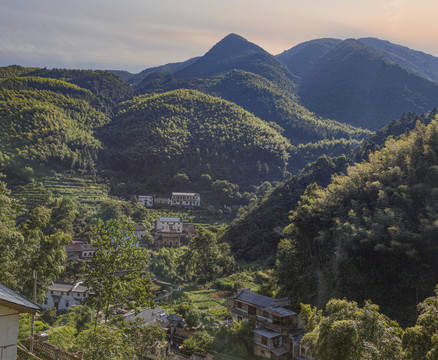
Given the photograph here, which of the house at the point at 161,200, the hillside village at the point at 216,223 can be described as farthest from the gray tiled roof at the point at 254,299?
the house at the point at 161,200

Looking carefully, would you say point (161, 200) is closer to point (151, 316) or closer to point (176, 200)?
point (176, 200)

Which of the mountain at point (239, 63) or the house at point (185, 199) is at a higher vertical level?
the mountain at point (239, 63)

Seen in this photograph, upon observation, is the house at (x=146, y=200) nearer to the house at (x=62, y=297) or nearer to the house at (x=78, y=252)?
the house at (x=78, y=252)

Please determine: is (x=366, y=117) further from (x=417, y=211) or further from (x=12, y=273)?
(x=12, y=273)

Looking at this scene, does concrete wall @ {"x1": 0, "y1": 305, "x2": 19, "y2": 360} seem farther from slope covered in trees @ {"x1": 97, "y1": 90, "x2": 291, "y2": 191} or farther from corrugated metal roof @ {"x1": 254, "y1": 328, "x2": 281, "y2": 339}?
slope covered in trees @ {"x1": 97, "y1": 90, "x2": 291, "y2": 191}

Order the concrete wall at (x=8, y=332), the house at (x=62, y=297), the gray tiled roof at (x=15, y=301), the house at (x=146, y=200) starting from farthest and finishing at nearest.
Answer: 1. the house at (x=146, y=200)
2. the house at (x=62, y=297)
3. the concrete wall at (x=8, y=332)
4. the gray tiled roof at (x=15, y=301)

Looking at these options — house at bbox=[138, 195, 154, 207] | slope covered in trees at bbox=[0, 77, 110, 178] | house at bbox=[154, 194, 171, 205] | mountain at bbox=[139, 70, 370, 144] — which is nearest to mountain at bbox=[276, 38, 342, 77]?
mountain at bbox=[139, 70, 370, 144]

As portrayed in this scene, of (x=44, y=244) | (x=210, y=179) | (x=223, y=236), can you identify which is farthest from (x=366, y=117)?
(x=44, y=244)
